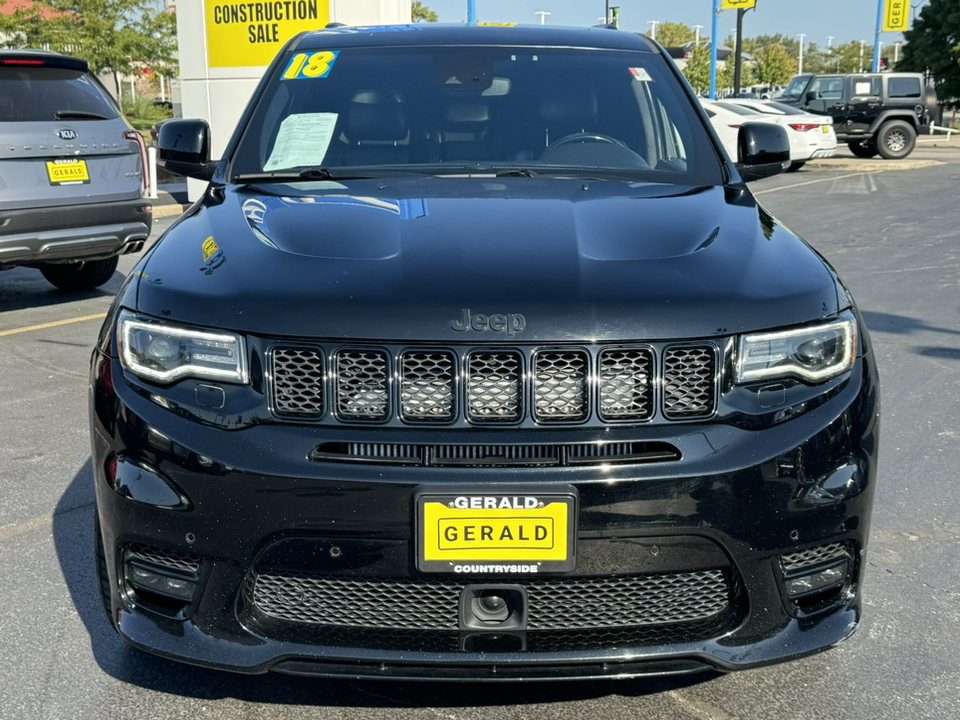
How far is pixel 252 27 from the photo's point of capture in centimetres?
1588

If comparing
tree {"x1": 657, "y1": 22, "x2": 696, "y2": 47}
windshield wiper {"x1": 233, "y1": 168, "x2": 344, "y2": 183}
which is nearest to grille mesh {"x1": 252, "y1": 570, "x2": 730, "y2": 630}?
windshield wiper {"x1": 233, "y1": 168, "x2": 344, "y2": 183}

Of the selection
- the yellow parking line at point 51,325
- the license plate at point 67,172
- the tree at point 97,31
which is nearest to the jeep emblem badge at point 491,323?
the yellow parking line at point 51,325

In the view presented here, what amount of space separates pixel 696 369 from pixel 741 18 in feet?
115

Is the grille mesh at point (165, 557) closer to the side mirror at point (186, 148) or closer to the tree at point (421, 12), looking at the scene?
the side mirror at point (186, 148)

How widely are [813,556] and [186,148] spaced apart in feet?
8.82

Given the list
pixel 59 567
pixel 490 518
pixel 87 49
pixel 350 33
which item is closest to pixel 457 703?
pixel 490 518

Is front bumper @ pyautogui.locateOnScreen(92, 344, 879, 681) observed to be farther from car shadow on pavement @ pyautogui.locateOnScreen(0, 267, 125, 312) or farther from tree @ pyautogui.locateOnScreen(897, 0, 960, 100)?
tree @ pyautogui.locateOnScreen(897, 0, 960, 100)

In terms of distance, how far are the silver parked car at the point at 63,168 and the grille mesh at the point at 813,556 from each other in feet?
20.4

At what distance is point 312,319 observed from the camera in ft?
7.88

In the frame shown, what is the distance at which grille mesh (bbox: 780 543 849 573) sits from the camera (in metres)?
2.45

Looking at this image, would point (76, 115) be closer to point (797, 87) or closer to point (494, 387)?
point (494, 387)

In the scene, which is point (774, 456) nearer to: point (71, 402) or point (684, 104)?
point (684, 104)

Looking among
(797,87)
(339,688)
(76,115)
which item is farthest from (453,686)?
(797,87)

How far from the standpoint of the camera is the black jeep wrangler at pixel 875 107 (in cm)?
2706
